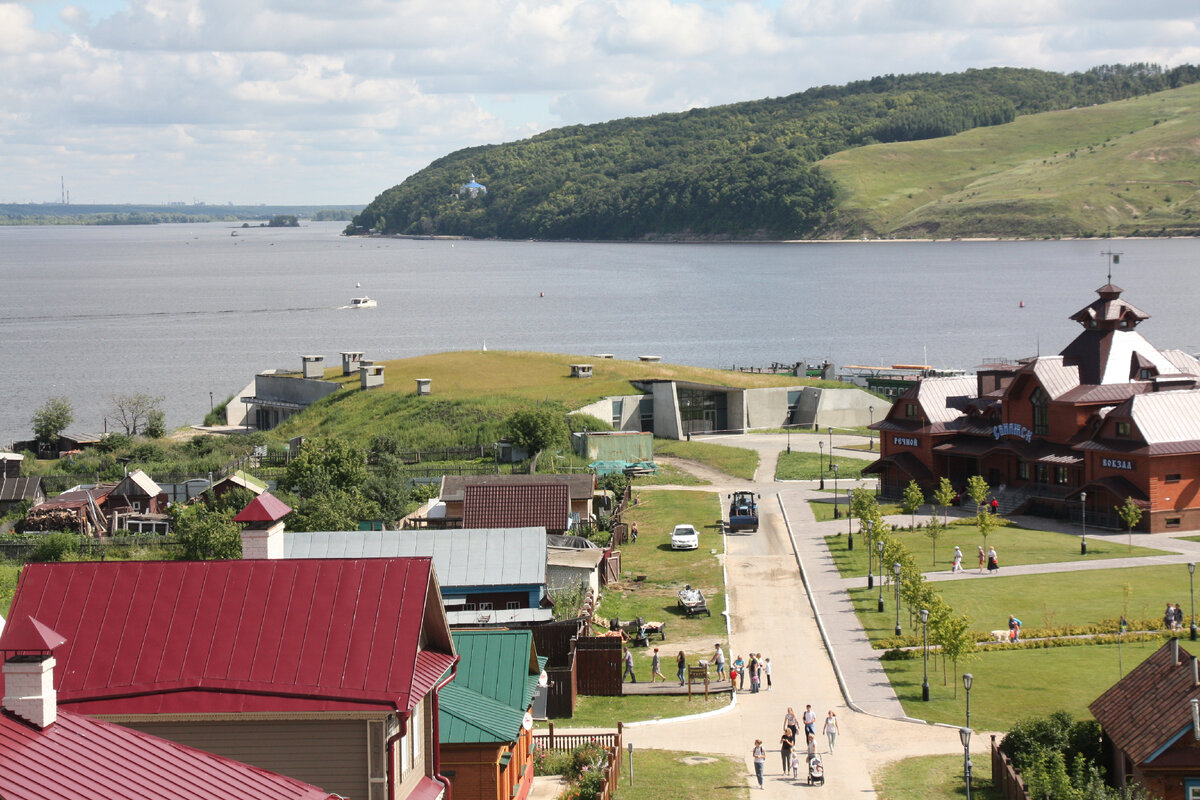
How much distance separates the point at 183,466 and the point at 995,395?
136ft

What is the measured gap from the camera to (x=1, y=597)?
1702 inches

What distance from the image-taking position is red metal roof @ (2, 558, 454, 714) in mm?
17141

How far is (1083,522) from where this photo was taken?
177ft

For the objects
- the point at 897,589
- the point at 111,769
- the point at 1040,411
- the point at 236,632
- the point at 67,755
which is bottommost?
the point at 897,589

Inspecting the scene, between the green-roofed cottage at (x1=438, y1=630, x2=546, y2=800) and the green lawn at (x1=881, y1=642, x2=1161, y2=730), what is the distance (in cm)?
1195

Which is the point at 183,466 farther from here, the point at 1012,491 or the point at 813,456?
the point at 1012,491

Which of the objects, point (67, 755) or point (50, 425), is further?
point (50, 425)

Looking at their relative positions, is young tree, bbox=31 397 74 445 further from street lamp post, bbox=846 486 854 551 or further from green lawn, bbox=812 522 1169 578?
green lawn, bbox=812 522 1169 578

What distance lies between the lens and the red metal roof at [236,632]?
56.2 ft

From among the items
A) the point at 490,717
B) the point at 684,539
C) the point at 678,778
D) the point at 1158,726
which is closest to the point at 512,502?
the point at 684,539

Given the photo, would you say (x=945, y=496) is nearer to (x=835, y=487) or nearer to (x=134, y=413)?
(x=835, y=487)

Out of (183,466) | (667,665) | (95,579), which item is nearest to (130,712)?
(95,579)

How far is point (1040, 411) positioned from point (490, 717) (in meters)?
44.5

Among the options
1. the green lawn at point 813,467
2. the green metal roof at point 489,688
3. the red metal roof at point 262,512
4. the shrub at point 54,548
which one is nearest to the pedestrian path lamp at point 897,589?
the green metal roof at point 489,688
